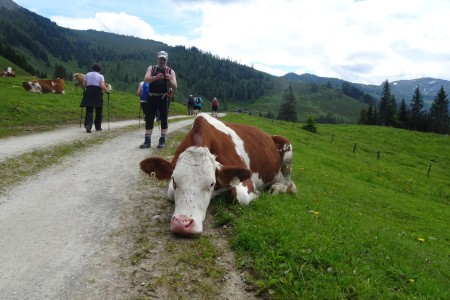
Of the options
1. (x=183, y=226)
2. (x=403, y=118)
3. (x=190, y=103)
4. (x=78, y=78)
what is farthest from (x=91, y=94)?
(x=403, y=118)

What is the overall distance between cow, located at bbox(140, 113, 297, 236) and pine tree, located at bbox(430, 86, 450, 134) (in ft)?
357

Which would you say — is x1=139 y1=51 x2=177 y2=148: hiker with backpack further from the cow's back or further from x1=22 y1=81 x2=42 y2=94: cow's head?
x1=22 y1=81 x2=42 y2=94: cow's head

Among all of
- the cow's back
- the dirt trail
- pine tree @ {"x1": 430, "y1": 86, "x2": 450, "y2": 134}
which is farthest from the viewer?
pine tree @ {"x1": 430, "y1": 86, "x2": 450, "y2": 134}

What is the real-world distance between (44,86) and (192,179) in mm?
32986

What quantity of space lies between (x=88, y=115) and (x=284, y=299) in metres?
14.3

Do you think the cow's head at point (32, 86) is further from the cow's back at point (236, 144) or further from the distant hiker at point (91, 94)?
the cow's back at point (236, 144)

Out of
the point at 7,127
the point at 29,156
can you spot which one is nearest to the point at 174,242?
the point at 29,156

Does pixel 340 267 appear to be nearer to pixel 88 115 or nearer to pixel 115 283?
pixel 115 283

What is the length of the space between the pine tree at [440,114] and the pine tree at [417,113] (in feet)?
11.9

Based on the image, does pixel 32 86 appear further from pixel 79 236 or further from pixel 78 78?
pixel 79 236

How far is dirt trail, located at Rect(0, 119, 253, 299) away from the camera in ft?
12.0

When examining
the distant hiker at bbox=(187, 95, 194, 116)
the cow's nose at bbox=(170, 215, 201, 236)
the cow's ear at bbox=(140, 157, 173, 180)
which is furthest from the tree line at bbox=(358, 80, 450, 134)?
the cow's nose at bbox=(170, 215, 201, 236)

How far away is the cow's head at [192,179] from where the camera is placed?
15.8 ft

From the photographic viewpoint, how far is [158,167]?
571 centimetres
